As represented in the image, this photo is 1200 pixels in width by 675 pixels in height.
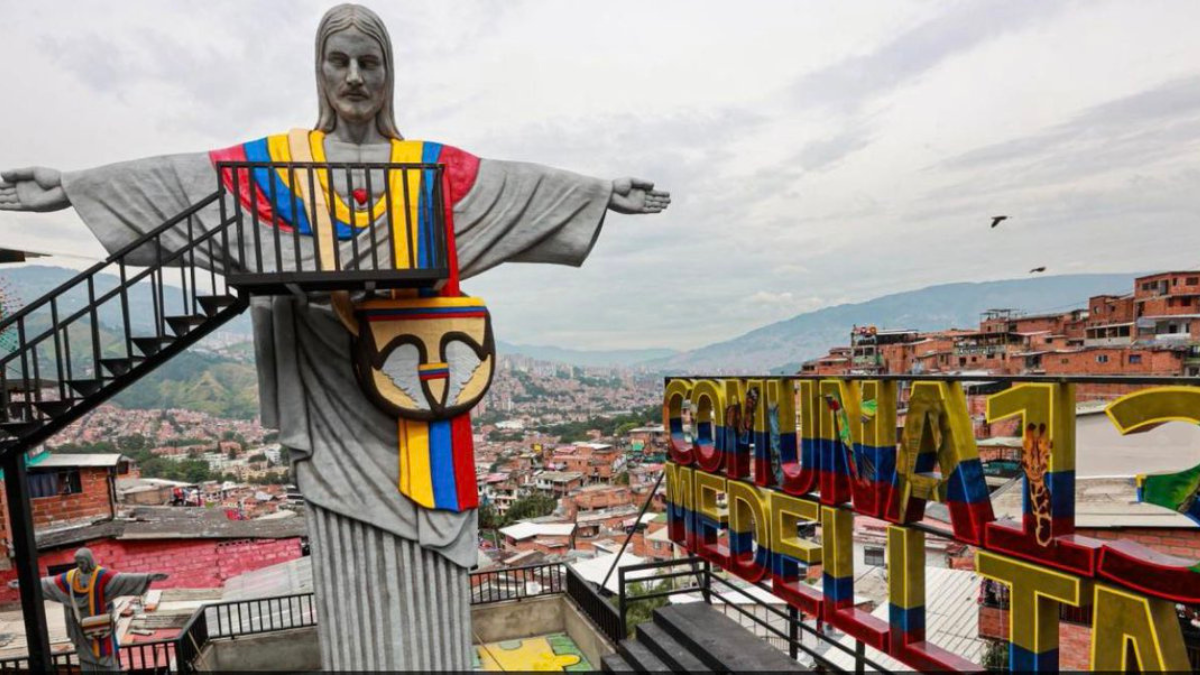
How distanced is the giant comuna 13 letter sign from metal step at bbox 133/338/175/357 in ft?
19.0

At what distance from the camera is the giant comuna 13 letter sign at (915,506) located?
11.5ft

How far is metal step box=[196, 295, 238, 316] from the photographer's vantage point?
469cm

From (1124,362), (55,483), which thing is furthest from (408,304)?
(1124,362)

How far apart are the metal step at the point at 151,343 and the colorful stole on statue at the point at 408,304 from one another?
1243 mm

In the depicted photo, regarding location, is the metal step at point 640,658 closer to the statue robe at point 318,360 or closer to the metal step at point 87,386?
the statue robe at point 318,360

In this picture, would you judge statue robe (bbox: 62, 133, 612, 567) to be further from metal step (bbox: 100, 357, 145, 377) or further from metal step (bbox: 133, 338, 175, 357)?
metal step (bbox: 100, 357, 145, 377)

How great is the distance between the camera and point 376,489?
4.96m

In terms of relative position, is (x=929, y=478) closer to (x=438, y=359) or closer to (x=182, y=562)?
(x=438, y=359)

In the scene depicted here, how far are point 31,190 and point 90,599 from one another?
166 inches

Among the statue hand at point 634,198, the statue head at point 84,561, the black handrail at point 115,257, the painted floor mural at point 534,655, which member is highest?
the statue hand at point 634,198

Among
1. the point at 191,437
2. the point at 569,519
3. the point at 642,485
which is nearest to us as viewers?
the point at 569,519

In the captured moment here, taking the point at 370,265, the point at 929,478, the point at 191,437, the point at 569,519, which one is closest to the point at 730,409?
the point at 929,478

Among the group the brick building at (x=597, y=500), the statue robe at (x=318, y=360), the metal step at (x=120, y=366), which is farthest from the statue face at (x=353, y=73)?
the brick building at (x=597, y=500)

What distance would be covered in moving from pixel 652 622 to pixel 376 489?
449cm
